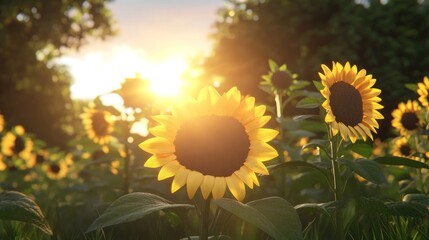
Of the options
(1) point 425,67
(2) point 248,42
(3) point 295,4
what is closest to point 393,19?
(1) point 425,67

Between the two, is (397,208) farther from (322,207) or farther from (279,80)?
(279,80)

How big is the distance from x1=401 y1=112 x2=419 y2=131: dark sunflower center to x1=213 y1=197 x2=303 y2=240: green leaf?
8.51ft

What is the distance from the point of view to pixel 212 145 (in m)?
1.84

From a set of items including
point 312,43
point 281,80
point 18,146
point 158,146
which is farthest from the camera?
point 312,43

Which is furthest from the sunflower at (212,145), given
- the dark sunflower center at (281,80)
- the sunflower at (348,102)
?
the dark sunflower center at (281,80)

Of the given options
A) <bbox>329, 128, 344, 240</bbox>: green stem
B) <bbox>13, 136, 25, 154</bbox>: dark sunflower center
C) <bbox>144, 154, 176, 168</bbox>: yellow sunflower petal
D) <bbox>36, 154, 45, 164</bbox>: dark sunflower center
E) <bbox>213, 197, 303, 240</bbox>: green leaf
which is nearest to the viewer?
<bbox>213, 197, 303, 240</bbox>: green leaf

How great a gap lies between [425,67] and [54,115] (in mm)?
19199

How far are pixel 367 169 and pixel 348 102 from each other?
0.33 m

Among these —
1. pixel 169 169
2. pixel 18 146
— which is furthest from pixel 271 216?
pixel 18 146

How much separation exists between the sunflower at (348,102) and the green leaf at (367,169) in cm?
14

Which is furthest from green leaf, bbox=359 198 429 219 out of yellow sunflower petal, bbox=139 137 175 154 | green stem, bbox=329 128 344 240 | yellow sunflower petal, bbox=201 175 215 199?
yellow sunflower petal, bbox=139 137 175 154

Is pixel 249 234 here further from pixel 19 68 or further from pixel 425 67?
pixel 425 67

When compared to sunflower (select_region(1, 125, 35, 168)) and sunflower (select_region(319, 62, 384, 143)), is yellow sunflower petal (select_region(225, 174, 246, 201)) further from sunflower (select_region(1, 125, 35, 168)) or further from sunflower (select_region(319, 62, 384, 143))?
sunflower (select_region(1, 125, 35, 168))

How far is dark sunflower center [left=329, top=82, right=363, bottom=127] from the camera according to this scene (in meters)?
2.32
